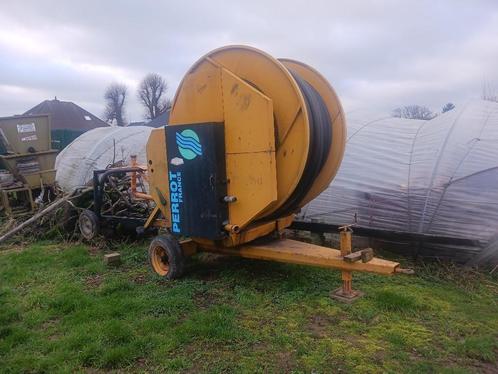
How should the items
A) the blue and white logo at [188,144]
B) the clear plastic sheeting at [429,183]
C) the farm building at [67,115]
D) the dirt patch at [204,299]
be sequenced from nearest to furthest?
the dirt patch at [204,299] < the blue and white logo at [188,144] < the clear plastic sheeting at [429,183] < the farm building at [67,115]

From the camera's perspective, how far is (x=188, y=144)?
5000mm

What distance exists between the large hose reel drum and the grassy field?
92 cm

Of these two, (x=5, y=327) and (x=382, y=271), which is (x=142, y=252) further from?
(x=382, y=271)

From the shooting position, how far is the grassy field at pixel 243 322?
3.57 meters

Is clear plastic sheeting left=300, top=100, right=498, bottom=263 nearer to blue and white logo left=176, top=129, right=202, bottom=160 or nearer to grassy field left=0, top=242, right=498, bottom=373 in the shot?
grassy field left=0, top=242, right=498, bottom=373

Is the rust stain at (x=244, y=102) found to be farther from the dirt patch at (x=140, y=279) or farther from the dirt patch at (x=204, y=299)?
the dirt patch at (x=140, y=279)

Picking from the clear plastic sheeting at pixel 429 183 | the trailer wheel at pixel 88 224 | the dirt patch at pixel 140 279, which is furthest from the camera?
the trailer wheel at pixel 88 224

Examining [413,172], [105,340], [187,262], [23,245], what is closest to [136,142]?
[23,245]

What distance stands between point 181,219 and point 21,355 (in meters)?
2.14

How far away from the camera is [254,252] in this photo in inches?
203

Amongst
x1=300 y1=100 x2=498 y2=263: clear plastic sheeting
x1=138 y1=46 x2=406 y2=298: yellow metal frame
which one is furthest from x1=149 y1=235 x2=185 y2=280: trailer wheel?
x1=300 y1=100 x2=498 y2=263: clear plastic sheeting

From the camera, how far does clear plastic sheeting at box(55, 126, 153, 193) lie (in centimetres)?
1275

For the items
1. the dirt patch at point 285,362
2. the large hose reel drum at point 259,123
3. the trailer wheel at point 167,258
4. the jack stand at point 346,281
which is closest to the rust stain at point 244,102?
the large hose reel drum at point 259,123

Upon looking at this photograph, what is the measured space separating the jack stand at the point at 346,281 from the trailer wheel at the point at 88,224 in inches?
172
